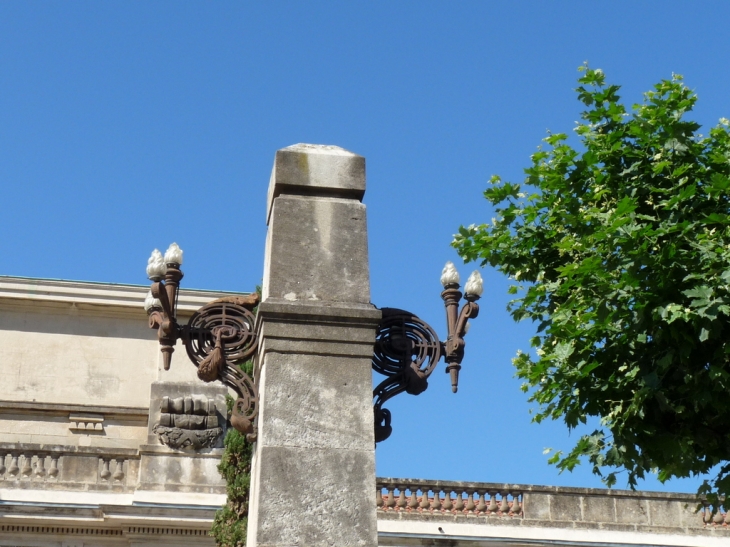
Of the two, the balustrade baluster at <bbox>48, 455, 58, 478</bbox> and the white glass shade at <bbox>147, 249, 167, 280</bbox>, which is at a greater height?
the white glass shade at <bbox>147, 249, 167, 280</bbox>

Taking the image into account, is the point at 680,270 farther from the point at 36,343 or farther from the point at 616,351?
the point at 36,343

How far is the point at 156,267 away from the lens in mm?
8758

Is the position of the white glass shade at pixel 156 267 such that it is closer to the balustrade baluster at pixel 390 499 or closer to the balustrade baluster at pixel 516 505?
the balustrade baluster at pixel 390 499

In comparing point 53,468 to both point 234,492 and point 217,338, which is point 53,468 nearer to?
point 234,492

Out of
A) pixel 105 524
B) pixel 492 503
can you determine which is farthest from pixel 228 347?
pixel 492 503

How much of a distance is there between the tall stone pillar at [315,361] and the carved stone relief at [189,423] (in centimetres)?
1341

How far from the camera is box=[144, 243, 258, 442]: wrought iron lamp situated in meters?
8.72

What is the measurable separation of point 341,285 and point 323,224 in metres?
0.50

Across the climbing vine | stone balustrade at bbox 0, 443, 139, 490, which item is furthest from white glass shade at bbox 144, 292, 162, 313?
stone balustrade at bbox 0, 443, 139, 490

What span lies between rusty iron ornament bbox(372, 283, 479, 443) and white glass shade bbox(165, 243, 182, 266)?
1.50m

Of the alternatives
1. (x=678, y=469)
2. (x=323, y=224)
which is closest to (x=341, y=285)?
(x=323, y=224)

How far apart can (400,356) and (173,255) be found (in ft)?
5.78

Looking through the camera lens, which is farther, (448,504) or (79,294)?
(79,294)

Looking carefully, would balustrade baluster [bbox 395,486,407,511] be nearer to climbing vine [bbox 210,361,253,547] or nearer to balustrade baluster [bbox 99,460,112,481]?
climbing vine [bbox 210,361,253,547]
